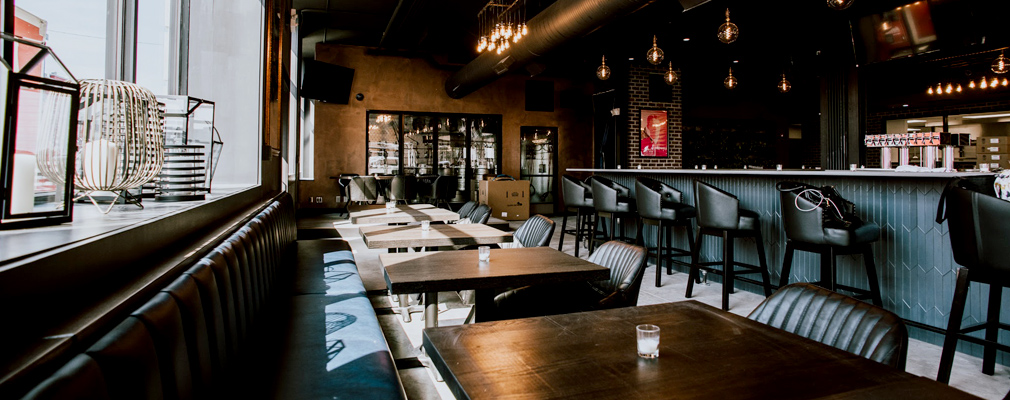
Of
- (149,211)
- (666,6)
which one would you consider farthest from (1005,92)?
(149,211)

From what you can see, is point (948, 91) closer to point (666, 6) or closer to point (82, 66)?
point (666, 6)

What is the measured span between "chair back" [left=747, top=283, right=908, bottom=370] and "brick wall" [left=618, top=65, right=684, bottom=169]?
7.40 meters

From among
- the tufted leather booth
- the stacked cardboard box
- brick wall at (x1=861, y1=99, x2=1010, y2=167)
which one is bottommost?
the tufted leather booth

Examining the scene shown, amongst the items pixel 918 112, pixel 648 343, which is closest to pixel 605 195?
pixel 648 343

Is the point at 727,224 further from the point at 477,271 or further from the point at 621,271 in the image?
the point at 477,271

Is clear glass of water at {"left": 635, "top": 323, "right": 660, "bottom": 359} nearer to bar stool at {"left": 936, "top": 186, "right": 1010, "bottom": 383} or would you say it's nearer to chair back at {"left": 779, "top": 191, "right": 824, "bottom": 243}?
bar stool at {"left": 936, "top": 186, "right": 1010, "bottom": 383}

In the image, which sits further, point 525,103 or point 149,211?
point 525,103

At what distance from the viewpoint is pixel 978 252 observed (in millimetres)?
2236

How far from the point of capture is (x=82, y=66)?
1937 millimetres

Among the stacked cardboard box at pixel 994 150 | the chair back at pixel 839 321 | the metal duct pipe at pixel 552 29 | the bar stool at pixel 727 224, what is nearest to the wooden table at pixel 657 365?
the chair back at pixel 839 321

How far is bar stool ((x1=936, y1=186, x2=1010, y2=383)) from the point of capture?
7.04ft

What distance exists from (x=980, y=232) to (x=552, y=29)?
14.2ft

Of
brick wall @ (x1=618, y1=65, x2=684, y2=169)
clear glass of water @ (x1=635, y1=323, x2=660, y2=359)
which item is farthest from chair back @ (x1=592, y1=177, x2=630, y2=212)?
clear glass of water @ (x1=635, y1=323, x2=660, y2=359)

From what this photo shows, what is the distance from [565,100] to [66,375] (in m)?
11.0
